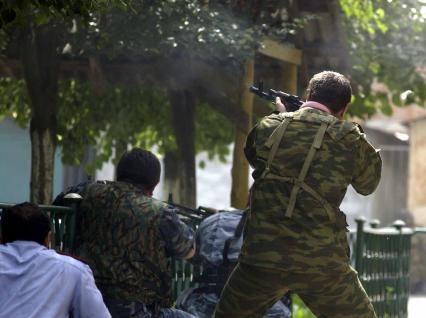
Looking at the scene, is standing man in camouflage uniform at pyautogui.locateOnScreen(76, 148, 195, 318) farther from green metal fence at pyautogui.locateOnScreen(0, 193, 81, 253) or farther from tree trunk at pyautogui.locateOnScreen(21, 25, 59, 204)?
tree trunk at pyautogui.locateOnScreen(21, 25, 59, 204)

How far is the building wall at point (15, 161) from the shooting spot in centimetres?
2234

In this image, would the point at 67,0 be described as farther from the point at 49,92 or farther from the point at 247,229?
the point at 49,92

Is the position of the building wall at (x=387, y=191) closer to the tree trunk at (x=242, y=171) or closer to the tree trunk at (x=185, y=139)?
the tree trunk at (x=185, y=139)

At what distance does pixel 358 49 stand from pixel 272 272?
9.09 m

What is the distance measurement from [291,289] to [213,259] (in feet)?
3.49

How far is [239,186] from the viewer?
1299 centimetres

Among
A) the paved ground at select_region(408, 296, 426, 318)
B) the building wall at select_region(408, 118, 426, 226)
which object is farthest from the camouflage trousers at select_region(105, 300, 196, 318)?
the building wall at select_region(408, 118, 426, 226)

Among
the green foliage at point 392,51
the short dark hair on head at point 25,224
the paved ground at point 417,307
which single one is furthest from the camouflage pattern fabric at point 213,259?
the paved ground at point 417,307

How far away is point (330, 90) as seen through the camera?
705 cm

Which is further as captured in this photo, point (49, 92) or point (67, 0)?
point (49, 92)

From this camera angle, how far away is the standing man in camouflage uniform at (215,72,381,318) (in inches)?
270

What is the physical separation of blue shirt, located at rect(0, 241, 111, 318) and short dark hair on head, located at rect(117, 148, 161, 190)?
1.64 m

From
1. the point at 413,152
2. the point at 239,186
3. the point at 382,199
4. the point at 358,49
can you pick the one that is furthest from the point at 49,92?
the point at 382,199

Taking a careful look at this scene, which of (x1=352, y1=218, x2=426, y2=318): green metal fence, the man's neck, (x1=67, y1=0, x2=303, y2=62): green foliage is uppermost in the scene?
(x1=67, y1=0, x2=303, y2=62): green foliage
